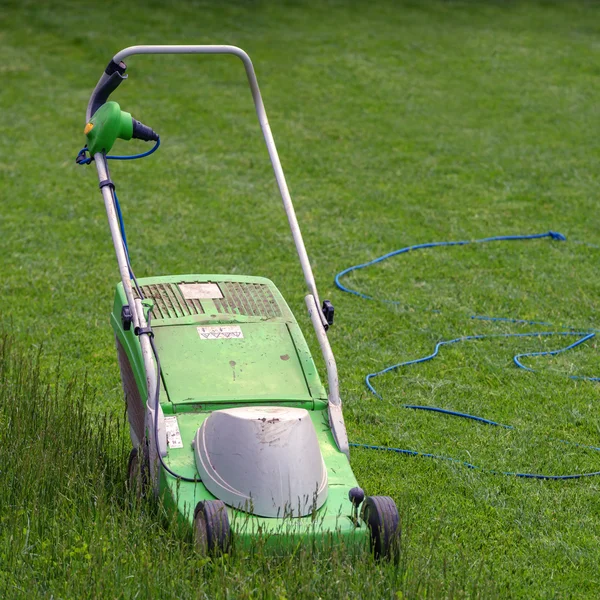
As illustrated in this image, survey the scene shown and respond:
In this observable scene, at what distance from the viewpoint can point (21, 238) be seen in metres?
6.85

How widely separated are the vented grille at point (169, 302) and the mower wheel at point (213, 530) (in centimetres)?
105

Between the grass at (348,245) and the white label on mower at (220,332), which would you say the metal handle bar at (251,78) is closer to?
the white label on mower at (220,332)

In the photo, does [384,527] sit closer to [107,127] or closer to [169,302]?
[169,302]

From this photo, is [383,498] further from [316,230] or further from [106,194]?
[316,230]

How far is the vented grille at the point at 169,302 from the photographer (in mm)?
3730

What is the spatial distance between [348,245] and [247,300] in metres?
3.14

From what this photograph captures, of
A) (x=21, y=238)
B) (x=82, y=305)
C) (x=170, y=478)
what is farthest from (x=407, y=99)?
(x=170, y=478)

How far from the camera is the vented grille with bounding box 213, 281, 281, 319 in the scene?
3811 mm

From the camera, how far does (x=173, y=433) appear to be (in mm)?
3207

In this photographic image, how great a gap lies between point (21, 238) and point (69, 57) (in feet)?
17.1

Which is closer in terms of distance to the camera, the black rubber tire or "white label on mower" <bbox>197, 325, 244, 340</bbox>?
the black rubber tire

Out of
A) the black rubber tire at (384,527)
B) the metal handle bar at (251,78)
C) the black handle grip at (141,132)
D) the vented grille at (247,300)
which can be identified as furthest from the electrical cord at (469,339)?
the black handle grip at (141,132)

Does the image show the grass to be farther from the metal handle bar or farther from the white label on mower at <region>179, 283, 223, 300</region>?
the metal handle bar

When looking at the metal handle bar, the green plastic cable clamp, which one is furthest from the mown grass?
the green plastic cable clamp
